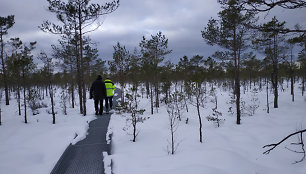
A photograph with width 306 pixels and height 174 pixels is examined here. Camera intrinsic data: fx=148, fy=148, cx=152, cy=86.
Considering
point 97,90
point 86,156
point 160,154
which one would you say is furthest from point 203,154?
point 97,90

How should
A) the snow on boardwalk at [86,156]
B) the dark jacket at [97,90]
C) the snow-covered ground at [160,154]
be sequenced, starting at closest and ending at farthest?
the snow on boardwalk at [86,156] → the snow-covered ground at [160,154] → the dark jacket at [97,90]

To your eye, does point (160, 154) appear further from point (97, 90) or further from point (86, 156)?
point (97, 90)

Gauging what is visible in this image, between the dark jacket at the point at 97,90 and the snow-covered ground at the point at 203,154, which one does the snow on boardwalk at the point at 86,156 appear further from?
the dark jacket at the point at 97,90

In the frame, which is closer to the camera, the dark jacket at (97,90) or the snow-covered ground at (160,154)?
the snow-covered ground at (160,154)

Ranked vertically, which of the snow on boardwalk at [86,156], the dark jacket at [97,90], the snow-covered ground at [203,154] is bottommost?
the snow-covered ground at [203,154]

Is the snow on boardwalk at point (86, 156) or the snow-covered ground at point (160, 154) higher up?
the snow on boardwalk at point (86, 156)

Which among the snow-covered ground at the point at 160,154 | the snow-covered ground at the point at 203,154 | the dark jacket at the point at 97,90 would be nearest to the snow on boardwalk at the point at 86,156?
the snow-covered ground at the point at 160,154

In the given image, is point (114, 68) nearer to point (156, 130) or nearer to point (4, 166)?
point (156, 130)

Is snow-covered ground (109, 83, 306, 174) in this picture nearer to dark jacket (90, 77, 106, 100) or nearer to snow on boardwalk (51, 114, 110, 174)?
snow on boardwalk (51, 114, 110, 174)

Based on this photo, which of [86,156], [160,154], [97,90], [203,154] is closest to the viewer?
[86,156]

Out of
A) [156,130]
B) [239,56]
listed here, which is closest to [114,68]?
[156,130]

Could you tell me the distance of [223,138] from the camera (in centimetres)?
748

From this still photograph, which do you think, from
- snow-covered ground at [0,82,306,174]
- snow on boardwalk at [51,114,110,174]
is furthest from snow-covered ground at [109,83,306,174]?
snow on boardwalk at [51,114,110,174]

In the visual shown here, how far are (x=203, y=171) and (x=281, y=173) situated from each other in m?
2.81
